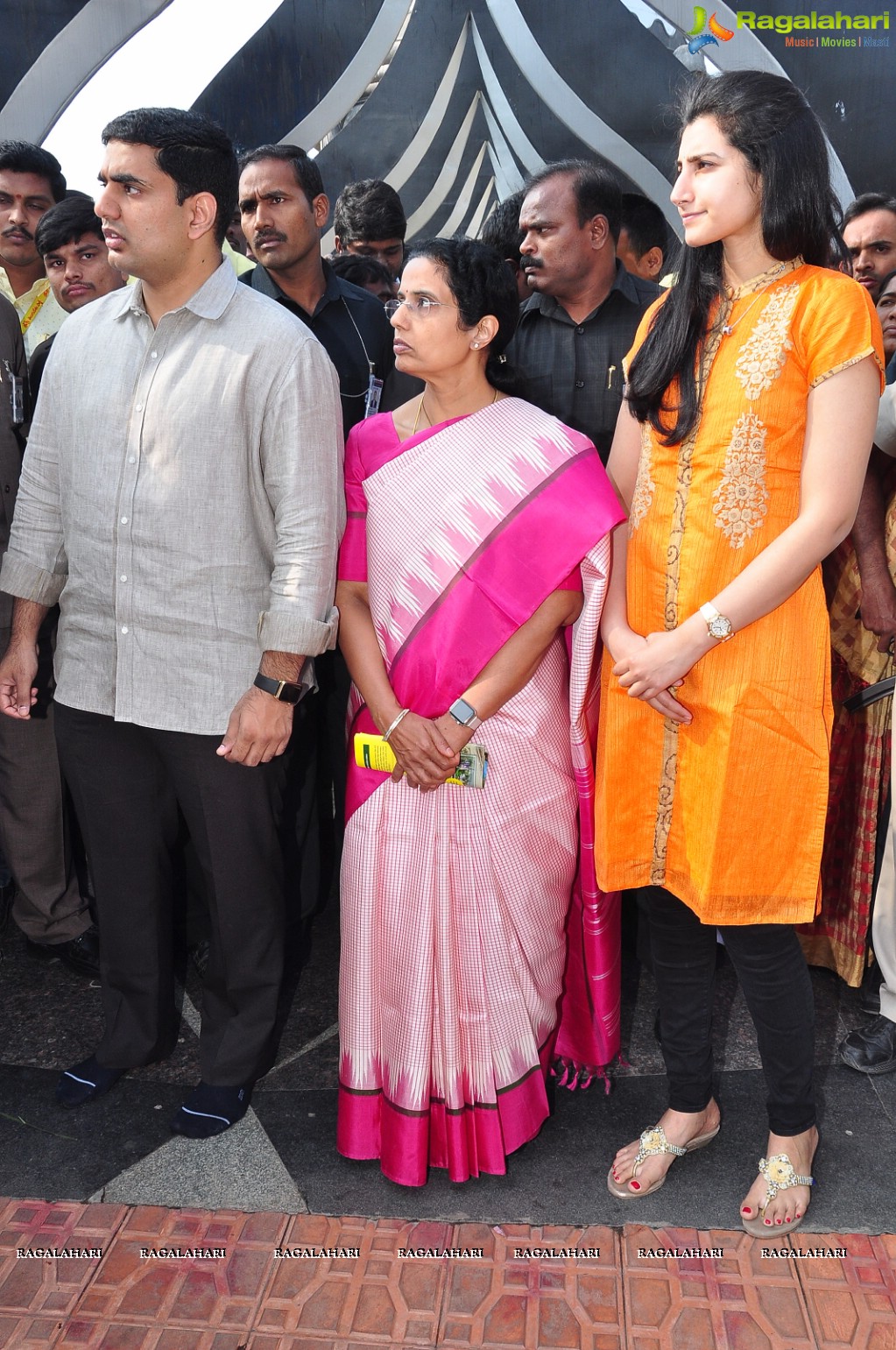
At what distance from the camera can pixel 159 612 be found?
6.57 ft

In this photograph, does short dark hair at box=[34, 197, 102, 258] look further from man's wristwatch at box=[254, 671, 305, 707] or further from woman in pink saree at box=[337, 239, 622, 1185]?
man's wristwatch at box=[254, 671, 305, 707]

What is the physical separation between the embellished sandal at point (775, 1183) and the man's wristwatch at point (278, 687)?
1.20m

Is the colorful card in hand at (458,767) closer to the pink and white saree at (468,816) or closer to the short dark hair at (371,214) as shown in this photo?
the pink and white saree at (468,816)

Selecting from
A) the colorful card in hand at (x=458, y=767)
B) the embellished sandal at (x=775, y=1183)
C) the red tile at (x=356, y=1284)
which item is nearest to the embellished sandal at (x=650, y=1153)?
the embellished sandal at (x=775, y=1183)

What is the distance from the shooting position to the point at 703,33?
5430 mm

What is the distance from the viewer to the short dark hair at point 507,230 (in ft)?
10.3

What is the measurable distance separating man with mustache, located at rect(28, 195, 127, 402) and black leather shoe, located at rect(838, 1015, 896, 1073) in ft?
8.14

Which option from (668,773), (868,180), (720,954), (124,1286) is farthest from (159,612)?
(868,180)

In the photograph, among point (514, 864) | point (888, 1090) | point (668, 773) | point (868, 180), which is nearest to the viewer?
point (668, 773)

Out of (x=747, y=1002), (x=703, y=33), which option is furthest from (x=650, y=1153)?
(x=703, y=33)

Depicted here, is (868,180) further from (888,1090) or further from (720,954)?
(888,1090)

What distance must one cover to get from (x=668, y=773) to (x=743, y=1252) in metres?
0.82

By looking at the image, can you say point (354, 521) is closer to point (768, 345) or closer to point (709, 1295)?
point (768, 345)

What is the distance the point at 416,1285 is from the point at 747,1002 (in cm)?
74
